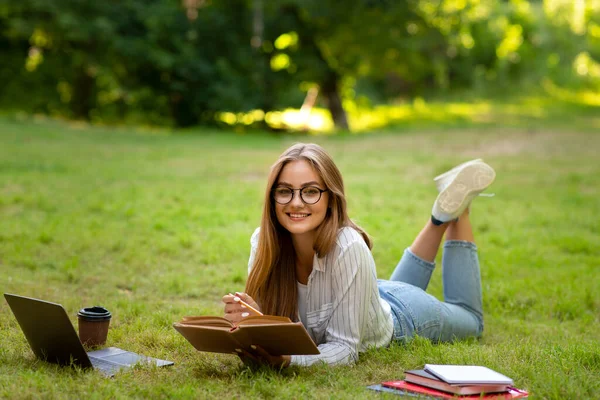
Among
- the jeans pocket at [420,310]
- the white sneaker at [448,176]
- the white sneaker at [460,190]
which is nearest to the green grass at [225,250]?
the jeans pocket at [420,310]

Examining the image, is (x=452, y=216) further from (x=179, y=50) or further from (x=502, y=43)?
(x=502, y=43)

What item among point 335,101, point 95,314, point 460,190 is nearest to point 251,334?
point 95,314

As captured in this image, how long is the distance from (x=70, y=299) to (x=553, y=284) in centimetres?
424

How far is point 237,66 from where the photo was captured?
1059 inches

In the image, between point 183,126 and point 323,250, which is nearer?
point 323,250

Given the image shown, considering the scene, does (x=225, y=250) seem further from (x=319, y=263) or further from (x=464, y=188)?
(x=319, y=263)

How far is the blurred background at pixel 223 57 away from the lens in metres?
25.1

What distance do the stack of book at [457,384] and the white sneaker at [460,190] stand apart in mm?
1810

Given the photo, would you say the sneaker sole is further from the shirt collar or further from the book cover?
the book cover

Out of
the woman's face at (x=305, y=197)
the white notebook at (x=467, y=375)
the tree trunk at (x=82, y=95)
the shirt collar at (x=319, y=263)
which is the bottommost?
the white notebook at (x=467, y=375)

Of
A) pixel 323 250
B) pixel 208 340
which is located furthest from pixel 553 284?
pixel 208 340

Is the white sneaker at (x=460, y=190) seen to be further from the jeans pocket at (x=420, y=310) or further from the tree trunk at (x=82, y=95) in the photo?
the tree trunk at (x=82, y=95)

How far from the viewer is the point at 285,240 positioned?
14.4ft

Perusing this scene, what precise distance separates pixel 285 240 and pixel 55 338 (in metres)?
1.33
